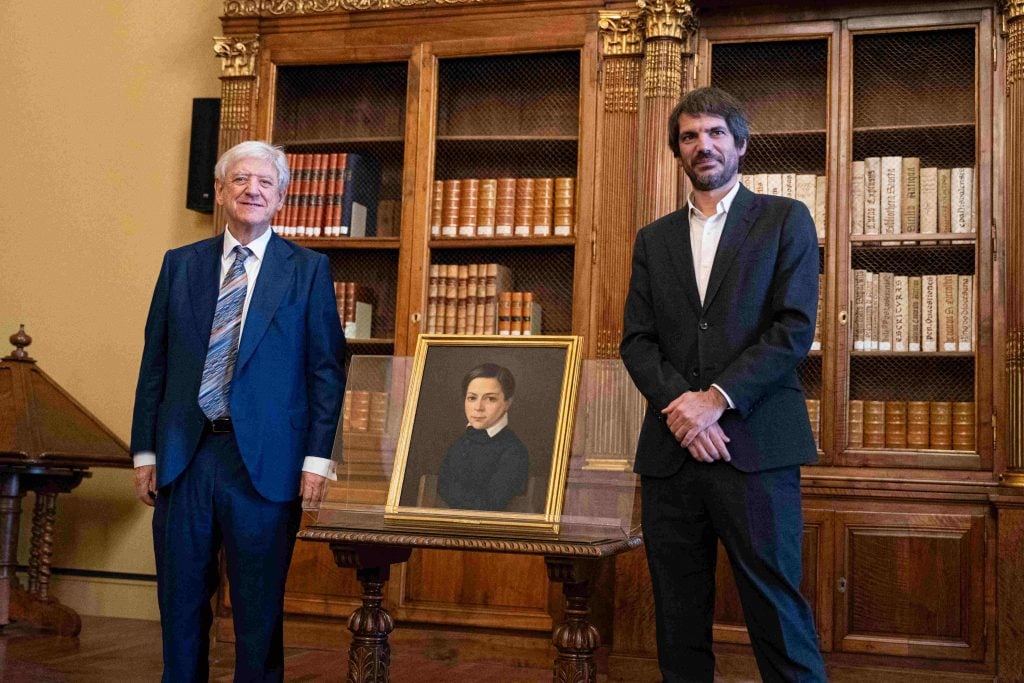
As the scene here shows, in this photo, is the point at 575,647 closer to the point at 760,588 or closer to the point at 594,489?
the point at 594,489

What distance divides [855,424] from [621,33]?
5.55 ft

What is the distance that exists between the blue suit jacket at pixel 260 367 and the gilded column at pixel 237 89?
2.01 m

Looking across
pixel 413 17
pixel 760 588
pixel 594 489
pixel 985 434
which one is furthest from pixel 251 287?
pixel 985 434

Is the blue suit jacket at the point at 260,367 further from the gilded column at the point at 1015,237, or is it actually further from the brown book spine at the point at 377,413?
the gilded column at the point at 1015,237

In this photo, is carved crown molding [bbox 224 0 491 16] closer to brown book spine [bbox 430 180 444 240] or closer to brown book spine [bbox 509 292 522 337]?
brown book spine [bbox 430 180 444 240]

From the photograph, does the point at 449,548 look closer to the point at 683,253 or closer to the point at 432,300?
the point at 683,253

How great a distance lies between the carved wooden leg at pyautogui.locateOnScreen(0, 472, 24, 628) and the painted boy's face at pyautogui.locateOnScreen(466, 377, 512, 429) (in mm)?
2546

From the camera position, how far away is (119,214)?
511 cm

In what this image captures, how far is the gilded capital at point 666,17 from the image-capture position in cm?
409

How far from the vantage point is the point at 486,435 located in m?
2.61

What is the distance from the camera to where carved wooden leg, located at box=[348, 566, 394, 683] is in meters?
2.71

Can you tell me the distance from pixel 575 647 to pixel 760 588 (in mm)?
521

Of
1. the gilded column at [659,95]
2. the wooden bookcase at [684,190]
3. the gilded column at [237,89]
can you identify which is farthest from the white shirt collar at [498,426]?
the gilded column at [237,89]

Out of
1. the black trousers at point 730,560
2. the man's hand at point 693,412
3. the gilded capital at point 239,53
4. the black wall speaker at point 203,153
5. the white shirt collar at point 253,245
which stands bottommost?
the black trousers at point 730,560
